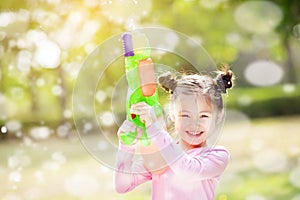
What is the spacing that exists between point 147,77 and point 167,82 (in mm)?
190

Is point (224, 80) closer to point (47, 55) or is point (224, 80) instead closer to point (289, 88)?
point (47, 55)

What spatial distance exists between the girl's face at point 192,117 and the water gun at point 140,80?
0.41 ft

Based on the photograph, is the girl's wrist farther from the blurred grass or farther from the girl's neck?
the blurred grass

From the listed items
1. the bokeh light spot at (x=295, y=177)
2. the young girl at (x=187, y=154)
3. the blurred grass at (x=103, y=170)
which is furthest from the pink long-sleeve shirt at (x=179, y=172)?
the bokeh light spot at (x=295, y=177)

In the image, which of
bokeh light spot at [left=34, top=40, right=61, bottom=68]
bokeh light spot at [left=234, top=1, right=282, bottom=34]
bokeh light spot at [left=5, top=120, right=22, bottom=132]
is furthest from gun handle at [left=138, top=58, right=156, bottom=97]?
bokeh light spot at [left=5, top=120, right=22, bottom=132]

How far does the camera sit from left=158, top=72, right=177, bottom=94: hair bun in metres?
2.09

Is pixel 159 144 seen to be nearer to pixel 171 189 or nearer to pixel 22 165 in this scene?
pixel 171 189

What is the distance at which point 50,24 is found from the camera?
9070 mm

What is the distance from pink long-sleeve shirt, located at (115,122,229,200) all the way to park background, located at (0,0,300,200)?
8.69 ft

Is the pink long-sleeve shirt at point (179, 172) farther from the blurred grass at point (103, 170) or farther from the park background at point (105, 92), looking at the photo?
the blurred grass at point (103, 170)

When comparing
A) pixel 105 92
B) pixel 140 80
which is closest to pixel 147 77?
pixel 140 80

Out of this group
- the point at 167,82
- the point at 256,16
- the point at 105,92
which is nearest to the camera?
the point at 167,82

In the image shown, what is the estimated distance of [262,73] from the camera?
51.1 feet

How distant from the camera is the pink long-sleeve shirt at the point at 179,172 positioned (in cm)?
199
